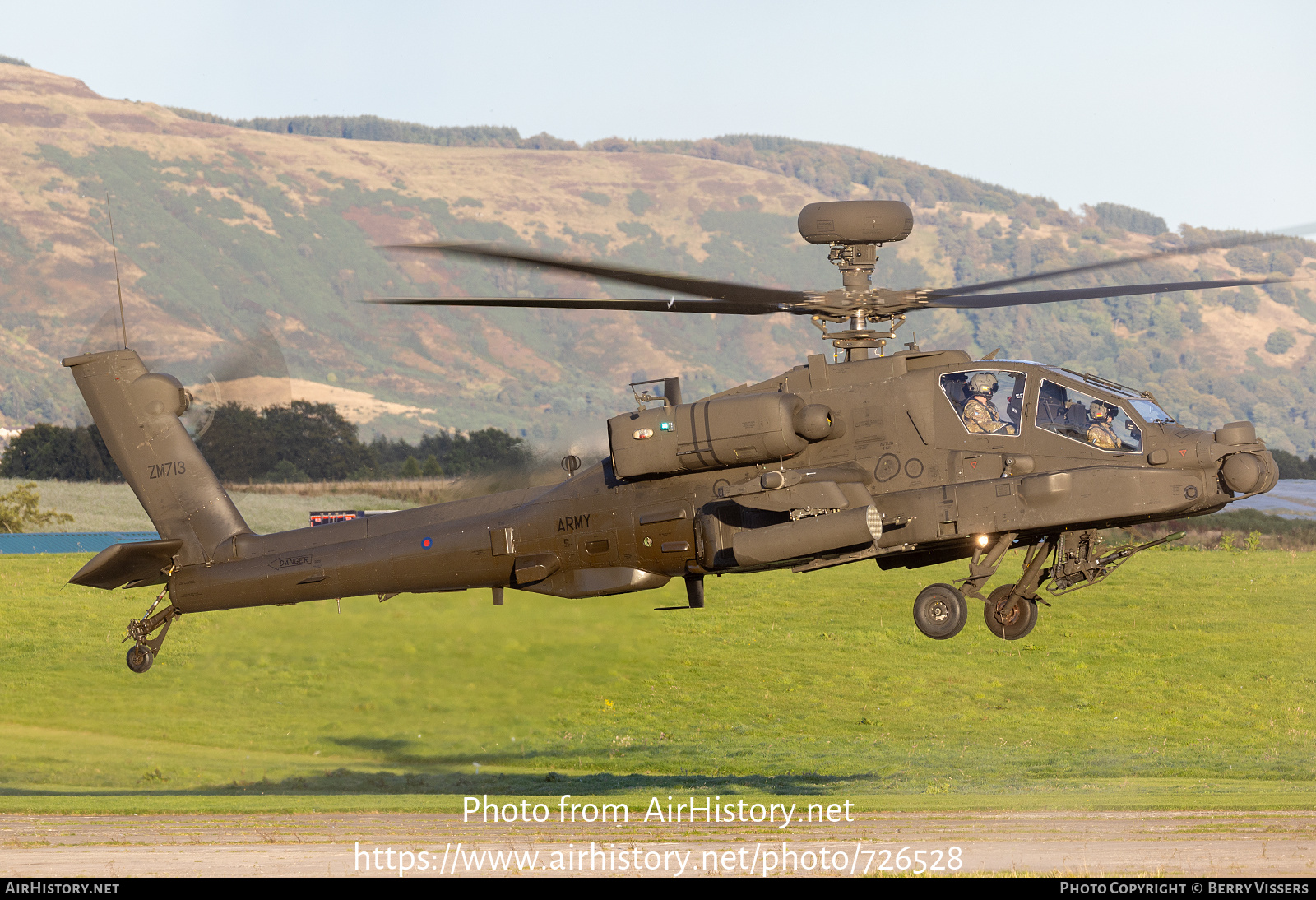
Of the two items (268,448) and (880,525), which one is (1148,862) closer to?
(880,525)

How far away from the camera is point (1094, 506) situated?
61.0ft

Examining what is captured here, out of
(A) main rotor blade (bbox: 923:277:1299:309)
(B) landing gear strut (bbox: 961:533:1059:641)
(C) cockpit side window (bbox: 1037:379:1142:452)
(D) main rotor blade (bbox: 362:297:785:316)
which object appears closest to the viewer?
(D) main rotor blade (bbox: 362:297:785:316)

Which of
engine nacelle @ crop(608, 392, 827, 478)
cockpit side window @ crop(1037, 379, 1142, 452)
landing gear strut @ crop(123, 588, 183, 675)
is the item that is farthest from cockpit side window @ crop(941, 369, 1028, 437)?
landing gear strut @ crop(123, 588, 183, 675)

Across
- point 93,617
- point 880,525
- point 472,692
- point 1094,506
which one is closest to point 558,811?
point 472,692

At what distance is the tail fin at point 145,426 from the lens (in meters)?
24.6

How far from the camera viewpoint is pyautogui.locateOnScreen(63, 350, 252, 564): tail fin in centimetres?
2456

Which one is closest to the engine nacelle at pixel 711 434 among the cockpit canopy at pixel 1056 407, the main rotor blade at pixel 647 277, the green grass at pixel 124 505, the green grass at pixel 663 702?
the main rotor blade at pixel 647 277

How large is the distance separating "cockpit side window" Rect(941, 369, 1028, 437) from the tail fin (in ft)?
42.3

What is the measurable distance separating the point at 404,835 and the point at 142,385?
9273 mm

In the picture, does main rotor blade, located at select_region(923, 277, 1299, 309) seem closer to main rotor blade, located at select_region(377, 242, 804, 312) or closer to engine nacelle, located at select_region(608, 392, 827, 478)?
main rotor blade, located at select_region(377, 242, 804, 312)

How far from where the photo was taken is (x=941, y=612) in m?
20.0

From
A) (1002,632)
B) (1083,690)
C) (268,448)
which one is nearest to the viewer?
(1002,632)

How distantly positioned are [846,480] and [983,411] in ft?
7.03

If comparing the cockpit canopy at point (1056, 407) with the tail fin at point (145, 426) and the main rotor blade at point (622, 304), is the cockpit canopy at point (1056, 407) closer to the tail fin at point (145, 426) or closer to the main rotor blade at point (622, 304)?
the main rotor blade at point (622, 304)
